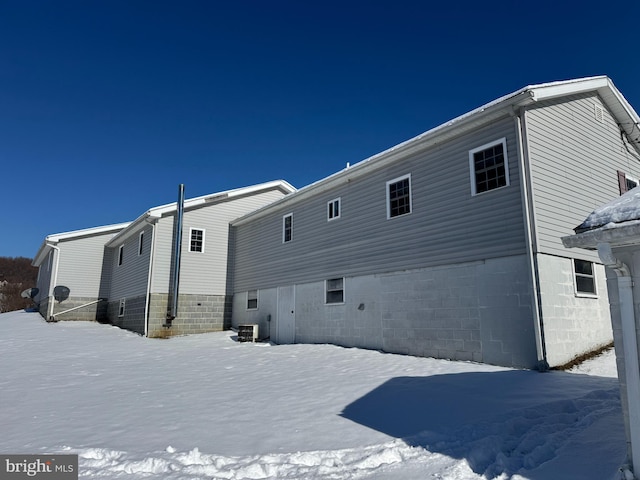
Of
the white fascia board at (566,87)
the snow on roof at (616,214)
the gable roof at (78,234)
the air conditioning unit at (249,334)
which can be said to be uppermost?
the white fascia board at (566,87)

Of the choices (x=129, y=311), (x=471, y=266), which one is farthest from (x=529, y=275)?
(x=129, y=311)

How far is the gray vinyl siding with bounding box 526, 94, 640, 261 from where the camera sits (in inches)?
372

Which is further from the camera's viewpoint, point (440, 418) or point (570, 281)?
point (570, 281)

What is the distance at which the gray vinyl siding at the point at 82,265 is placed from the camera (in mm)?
23703

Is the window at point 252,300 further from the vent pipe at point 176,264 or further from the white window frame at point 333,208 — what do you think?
the white window frame at point 333,208

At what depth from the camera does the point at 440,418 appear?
5793 mm

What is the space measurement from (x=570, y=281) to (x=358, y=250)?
5.82 meters

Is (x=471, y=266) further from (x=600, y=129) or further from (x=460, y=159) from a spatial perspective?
(x=600, y=129)

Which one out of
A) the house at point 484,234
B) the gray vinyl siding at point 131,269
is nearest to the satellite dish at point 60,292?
the gray vinyl siding at point 131,269

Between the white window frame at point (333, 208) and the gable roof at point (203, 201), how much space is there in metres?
6.99

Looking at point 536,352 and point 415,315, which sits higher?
point 415,315

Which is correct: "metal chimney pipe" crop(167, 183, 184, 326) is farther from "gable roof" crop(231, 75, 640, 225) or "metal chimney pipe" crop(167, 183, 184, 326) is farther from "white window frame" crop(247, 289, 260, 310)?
"gable roof" crop(231, 75, 640, 225)

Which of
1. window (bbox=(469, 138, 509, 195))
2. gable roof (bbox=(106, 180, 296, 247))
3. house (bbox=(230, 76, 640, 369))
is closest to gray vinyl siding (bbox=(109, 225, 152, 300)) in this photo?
gable roof (bbox=(106, 180, 296, 247))

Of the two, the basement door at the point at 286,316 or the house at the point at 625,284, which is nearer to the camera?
the house at the point at 625,284
